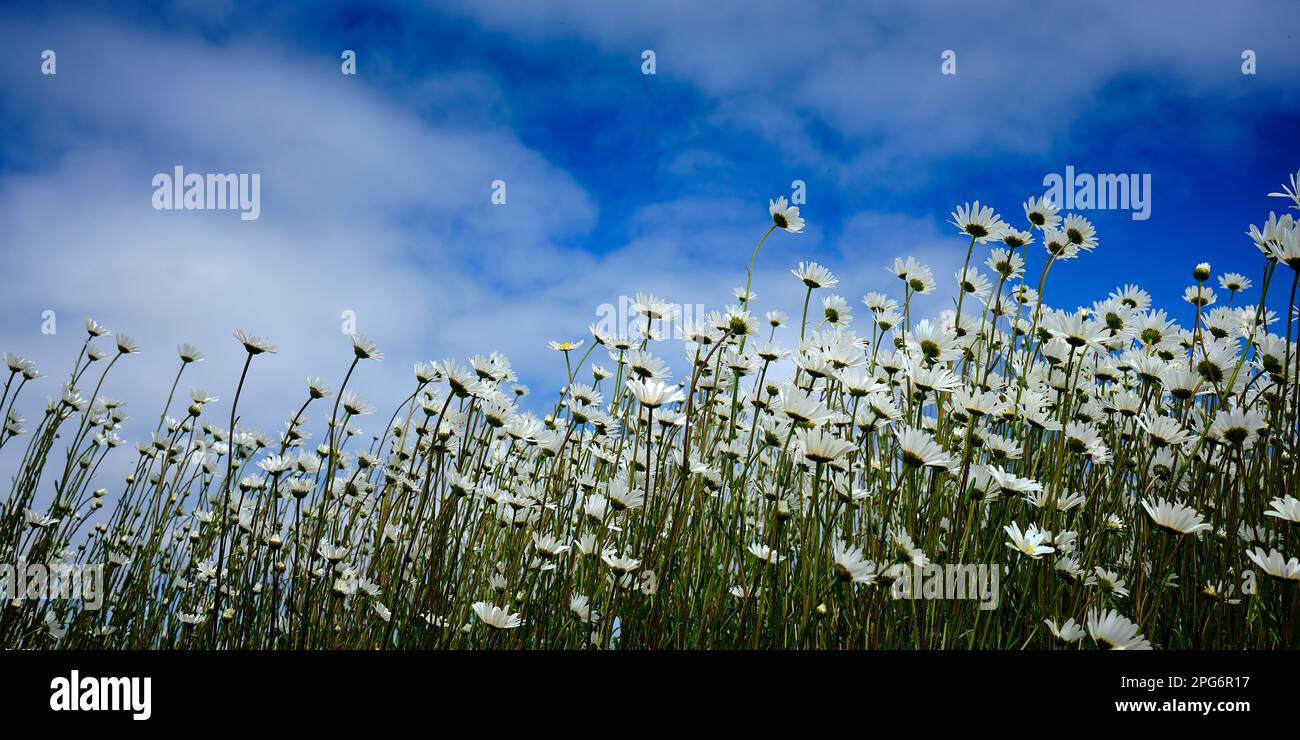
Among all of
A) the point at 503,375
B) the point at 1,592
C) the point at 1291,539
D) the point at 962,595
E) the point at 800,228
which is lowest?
the point at 1,592

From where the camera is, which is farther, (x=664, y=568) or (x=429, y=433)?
(x=429, y=433)

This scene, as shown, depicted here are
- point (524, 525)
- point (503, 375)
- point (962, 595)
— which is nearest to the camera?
point (962, 595)

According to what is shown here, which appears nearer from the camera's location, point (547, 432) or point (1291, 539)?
point (1291, 539)

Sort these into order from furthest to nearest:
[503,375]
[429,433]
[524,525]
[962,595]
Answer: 1. [429,433]
2. [524,525]
3. [503,375]
4. [962,595]

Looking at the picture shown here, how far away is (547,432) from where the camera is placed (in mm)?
2611
